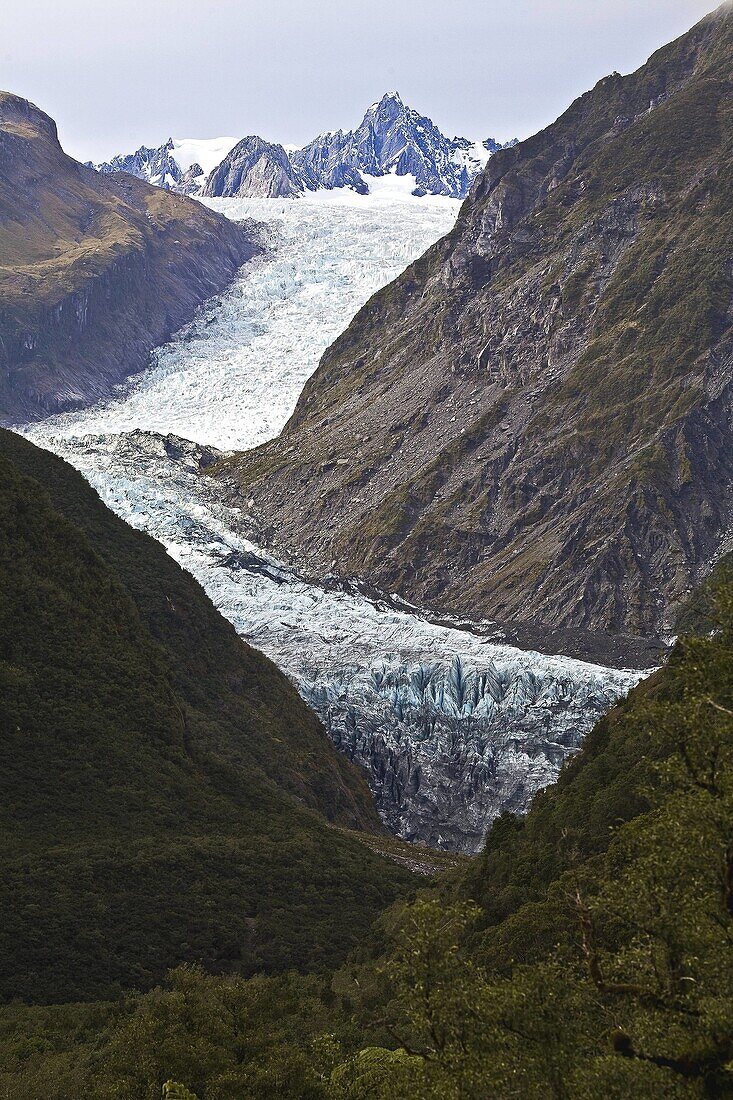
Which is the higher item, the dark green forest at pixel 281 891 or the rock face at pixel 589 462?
the rock face at pixel 589 462

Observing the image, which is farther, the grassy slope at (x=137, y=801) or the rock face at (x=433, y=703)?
the rock face at (x=433, y=703)

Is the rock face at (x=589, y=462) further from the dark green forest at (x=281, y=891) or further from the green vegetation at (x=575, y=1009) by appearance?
the green vegetation at (x=575, y=1009)

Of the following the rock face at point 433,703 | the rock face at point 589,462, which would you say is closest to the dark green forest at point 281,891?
the rock face at point 433,703

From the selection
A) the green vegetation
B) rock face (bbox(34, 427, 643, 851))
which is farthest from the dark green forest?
rock face (bbox(34, 427, 643, 851))

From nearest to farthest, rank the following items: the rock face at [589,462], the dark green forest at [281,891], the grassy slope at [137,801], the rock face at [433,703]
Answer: the dark green forest at [281,891] < the grassy slope at [137,801] < the rock face at [433,703] < the rock face at [589,462]

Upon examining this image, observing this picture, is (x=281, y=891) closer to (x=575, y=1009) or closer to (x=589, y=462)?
(x=575, y=1009)

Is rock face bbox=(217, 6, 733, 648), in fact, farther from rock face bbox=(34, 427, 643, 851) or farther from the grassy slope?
the grassy slope

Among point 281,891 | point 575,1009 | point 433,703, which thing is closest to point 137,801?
point 281,891

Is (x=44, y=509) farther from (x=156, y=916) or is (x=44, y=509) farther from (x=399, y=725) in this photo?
(x=399, y=725)
